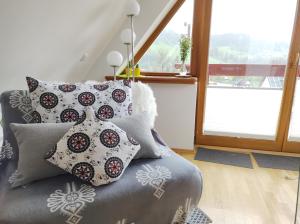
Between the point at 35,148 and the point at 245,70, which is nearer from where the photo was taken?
the point at 35,148

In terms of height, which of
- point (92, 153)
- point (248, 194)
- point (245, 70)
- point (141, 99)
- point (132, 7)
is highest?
point (132, 7)

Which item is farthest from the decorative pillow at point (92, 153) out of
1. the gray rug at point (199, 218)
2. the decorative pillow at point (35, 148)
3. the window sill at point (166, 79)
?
the window sill at point (166, 79)

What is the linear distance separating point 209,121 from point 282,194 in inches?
44.7

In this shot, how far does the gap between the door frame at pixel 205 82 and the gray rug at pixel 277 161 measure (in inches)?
5.3

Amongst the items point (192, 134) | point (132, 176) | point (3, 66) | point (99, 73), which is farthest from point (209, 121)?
point (3, 66)

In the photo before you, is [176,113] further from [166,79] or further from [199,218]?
[199,218]

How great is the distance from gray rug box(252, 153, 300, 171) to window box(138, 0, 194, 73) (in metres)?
1.25

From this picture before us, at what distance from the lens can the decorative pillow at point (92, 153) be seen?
1.10 m

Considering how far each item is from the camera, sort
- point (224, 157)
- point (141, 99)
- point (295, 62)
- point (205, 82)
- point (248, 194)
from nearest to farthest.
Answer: point (141, 99) < point (248, 194) < point (295, 62) < point (224, 157) < point (205, 82)

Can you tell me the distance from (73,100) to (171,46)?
5.39ft

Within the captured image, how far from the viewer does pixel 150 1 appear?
7.88 feet

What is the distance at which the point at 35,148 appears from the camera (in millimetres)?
1133

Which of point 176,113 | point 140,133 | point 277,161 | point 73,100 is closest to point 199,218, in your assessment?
point 140,133

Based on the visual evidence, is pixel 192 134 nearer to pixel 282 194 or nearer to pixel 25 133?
pixel 282 194
